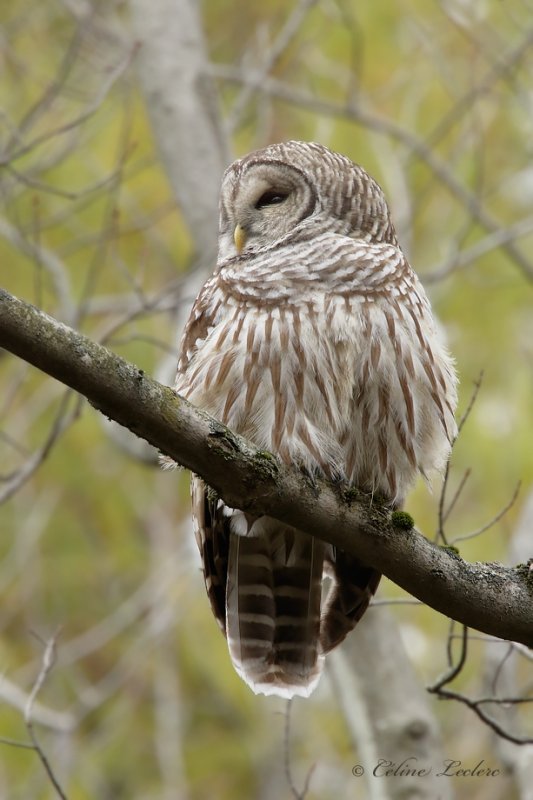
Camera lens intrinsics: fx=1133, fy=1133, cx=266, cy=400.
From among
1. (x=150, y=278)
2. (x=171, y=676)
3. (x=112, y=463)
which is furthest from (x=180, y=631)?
(x=150, y=278)

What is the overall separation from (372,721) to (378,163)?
4.58 meters

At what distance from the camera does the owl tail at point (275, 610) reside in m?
4.23

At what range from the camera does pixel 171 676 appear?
8961mm

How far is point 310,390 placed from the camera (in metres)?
3.84

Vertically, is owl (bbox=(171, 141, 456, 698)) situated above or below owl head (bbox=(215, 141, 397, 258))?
below

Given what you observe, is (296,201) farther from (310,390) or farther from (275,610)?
(275,610)

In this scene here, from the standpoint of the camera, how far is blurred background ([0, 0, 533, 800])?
696 centimetres

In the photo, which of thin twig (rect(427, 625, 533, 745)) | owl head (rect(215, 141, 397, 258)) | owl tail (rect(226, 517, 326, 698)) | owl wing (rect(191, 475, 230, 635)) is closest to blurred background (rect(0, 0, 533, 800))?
owl head (rect(215, 141, 397, 258))

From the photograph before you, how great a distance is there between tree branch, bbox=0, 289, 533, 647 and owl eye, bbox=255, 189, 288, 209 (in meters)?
1.71

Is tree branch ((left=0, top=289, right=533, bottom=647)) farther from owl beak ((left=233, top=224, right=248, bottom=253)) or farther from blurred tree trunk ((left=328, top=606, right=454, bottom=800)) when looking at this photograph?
blurred tree trunk ((left=328, top=606, right=454, bottom=800))

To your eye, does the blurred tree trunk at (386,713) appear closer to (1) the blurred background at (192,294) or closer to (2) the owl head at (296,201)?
(1) the blurred background at (192,294)

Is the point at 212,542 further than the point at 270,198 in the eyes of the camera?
No

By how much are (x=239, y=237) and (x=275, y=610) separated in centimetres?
149

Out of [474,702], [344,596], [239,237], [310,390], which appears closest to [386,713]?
[344,596]
